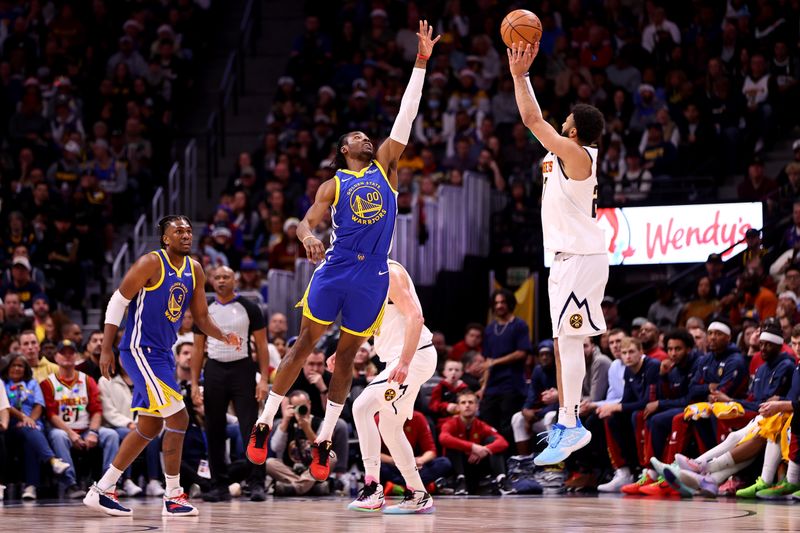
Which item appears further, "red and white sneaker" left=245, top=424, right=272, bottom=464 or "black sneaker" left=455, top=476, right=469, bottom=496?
"black sneaker" left=455, top=476, right=469, bottom=496

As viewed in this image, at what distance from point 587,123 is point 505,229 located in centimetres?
890

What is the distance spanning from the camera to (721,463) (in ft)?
39.1

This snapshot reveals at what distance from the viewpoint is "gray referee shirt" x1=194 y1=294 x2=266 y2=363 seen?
39.6ft

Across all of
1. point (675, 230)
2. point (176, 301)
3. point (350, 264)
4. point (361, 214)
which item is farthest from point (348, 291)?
point (675, 230)

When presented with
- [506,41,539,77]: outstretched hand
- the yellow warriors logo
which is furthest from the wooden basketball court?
[506,41,539,77]: outstretched hand

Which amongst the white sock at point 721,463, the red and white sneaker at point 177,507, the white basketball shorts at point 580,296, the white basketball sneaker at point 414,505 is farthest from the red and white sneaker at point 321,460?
the white sock at point 721,463

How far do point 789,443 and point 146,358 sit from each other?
5.54 metres

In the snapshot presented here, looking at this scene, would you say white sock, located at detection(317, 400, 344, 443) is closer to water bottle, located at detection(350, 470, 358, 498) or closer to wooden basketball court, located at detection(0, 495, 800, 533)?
wooden basketball court, located at detection(0, 495, 800, 533)

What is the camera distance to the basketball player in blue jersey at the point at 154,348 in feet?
32.3

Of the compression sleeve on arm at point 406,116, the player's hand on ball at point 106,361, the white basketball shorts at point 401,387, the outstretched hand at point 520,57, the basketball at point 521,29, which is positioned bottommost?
the white basketball shorts at point 401,387

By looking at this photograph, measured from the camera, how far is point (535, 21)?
8695 mm

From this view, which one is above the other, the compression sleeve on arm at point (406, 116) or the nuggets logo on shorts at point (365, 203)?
the compression sleeve on arm at point (406, 116)

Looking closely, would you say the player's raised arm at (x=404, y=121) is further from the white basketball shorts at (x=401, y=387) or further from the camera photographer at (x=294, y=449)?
the camera photographer at (x=294, y=449)

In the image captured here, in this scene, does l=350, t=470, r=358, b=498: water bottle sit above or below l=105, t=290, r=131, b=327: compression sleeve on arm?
below
